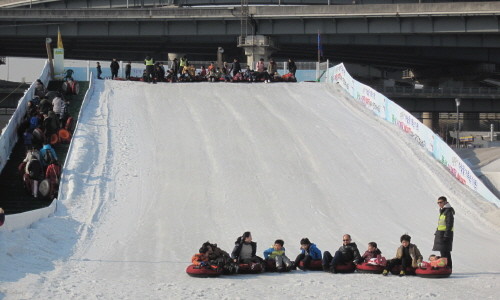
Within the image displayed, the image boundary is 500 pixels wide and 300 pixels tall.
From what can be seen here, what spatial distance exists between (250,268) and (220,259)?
62 centimetres

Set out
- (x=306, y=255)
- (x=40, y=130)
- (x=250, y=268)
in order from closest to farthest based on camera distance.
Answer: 1. (x=250, y=268)
2. (x=306, y=255)
3. (x=40, y=130)

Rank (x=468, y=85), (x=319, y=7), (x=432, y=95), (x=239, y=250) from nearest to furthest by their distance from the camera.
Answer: (x=239, y=250), (x=319, y=7), (x=432, y=95), (x=468, y=85)

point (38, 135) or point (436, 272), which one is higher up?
point (38, 135)

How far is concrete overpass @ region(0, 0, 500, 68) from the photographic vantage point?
198 ft

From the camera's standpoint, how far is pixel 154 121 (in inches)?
1241

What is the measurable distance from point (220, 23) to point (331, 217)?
4328 cm

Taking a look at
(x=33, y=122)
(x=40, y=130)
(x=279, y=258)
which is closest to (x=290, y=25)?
Result: (x=33, y=122)

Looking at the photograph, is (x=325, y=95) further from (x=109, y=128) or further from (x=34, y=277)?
(x=34, y=277)

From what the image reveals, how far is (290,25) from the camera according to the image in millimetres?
63406

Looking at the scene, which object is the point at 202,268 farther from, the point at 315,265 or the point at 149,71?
the point at 149,71

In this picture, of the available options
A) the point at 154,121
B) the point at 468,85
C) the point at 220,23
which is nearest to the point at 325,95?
the point at 154,121

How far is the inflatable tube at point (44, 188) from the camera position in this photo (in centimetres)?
2217

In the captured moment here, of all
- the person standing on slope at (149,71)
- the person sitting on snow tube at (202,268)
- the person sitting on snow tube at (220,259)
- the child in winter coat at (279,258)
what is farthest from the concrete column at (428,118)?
the person sitting on snow tube at (202,268)

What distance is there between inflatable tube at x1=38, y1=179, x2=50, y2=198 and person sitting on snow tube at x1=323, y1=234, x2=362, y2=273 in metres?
8.77
